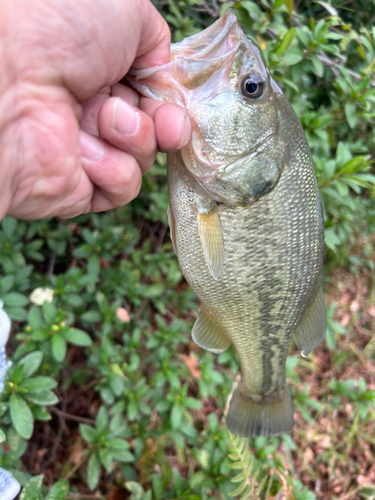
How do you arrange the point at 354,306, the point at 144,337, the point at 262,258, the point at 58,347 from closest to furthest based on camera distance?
1. the point at 262,258
2. the point at 58,347
3. the point at 144,337
4. the point at 354,306

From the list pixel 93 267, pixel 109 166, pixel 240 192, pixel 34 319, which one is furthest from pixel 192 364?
pixel 109 166

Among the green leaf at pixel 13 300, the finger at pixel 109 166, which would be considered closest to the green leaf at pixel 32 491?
the green leaf at pixel 13 300

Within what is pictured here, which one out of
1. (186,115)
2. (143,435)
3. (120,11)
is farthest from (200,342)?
(120,11)

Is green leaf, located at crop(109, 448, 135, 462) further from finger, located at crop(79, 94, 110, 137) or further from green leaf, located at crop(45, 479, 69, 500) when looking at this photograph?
finger, located at crop(79, 94, 110, 137)

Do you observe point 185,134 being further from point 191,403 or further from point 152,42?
point 191,403

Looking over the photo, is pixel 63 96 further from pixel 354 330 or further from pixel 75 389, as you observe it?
pixel 354 330

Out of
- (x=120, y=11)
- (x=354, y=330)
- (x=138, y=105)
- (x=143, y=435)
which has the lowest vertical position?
(x=354, y=330)

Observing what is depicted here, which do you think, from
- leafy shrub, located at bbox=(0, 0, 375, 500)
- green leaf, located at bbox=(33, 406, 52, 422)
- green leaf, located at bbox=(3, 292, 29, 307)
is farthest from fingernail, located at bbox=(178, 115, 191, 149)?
green leaf, located at bbox=(33, 406, 52, 422)
